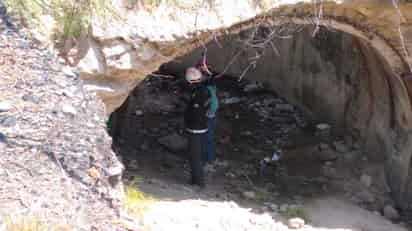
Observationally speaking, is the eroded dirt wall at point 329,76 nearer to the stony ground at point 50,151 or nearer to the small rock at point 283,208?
the small rock at point 283,208

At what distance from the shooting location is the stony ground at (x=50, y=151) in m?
3.18

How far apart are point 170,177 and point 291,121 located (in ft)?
8.99

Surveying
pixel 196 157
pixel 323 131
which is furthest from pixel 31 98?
pixel 323 131

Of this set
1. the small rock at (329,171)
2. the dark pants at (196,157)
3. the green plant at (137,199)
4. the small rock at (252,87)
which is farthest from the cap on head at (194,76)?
the small rock at (252,87)

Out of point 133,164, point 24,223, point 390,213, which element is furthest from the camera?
point 133,164

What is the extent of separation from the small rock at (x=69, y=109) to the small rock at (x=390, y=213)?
4.94m

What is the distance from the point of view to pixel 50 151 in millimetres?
3393

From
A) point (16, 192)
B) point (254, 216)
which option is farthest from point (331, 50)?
point (16, 192)

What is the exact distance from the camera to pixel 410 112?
25.0 ft

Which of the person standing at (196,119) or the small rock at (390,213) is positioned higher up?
the person standing at (196,119)

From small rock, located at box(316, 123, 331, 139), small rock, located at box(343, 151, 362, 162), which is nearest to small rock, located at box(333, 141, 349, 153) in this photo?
small rock, located at box(343, 151, 362, 162)

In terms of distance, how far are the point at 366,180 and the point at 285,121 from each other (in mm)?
2135

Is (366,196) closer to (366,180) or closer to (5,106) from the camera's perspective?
(366,180)

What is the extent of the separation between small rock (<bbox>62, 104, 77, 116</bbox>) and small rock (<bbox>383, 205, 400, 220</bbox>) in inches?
195
